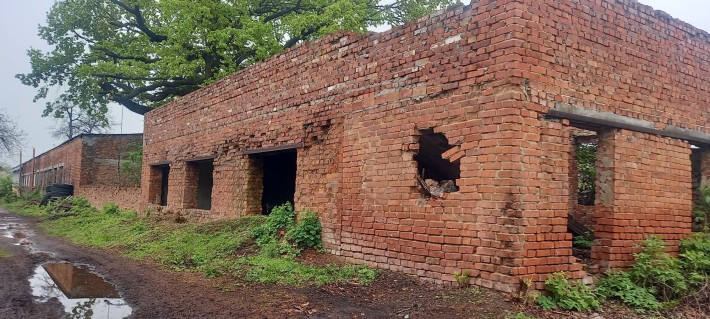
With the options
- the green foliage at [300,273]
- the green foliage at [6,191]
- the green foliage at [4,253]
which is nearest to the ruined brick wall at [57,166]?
the green foliage at [6,191]

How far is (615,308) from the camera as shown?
5.46 meters

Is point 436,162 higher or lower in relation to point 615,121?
lower

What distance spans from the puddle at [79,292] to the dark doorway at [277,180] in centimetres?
496

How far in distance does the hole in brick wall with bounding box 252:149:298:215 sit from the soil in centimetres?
494

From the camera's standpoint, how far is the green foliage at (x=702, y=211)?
7271 millimetres

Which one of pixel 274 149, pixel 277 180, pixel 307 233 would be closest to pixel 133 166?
A: pixel 277 180

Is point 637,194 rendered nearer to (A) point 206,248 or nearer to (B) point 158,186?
(A) point 206,248

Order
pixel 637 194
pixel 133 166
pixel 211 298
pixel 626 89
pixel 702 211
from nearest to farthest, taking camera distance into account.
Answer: pixel 211 298
pixel 637 194
pixel 626 89
pixel 702 211
pixel 133 166

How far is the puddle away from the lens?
579 centimetres

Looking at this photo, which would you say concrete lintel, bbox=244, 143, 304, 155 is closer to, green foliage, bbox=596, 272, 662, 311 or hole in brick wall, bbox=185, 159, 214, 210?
hole in brick wall, bbox=185, 159, 214, 210

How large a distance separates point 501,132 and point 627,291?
2236 mm

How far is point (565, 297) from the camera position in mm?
5383

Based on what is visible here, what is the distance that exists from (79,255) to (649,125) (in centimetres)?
988

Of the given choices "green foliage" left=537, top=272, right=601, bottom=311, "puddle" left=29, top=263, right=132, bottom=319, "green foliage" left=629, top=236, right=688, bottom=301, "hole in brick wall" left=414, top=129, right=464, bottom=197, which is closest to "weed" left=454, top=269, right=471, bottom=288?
"green foliage" left=537, top=272, right=601, bottom=311
